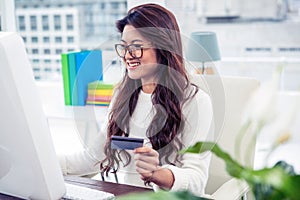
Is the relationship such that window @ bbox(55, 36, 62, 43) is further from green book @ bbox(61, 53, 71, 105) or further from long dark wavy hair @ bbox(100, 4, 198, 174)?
long dark wavy hair @ bbox(100, 4, 198, 174)

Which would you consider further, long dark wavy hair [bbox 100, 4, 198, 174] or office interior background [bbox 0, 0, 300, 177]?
office interior background [bbox 0, 0, 300, 177]

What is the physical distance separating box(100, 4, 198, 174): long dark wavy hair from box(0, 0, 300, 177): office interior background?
162 cm

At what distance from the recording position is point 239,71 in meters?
3.57

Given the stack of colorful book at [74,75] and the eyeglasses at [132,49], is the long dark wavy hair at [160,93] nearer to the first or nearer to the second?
the eyeglasses at [132,49]

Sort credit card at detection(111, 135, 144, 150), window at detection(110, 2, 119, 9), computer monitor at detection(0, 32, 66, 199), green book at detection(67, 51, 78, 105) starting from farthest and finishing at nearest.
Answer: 1. window at detection(110, 2, 119, 9)
2. green book at detection(67, 51, 78, 105)
3. credit card at detection(111, 135, 144, 150)
4. computer monitor at detection(0, 32, 66, 199)

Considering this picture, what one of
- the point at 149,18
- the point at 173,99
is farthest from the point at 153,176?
the point at 149,18

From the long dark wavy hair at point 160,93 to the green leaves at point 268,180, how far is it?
0.74m

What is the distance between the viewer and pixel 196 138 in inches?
47.6

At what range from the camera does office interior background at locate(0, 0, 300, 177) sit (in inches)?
127

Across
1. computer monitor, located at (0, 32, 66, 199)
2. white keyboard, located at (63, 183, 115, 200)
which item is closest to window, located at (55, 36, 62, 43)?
white keyboard, located at (63, 183, 115, 200)

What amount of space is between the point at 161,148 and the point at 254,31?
310cm

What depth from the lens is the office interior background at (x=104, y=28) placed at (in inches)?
127

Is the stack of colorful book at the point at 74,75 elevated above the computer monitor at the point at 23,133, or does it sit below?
below

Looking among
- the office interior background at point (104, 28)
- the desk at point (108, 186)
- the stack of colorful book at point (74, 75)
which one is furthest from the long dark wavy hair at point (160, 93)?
the office interior background at point (104, 28)
